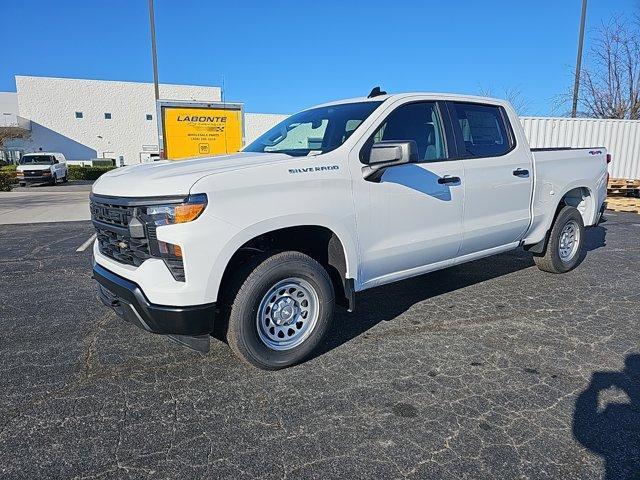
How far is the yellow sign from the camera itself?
14.2m

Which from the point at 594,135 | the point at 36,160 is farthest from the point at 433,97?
the point at 36,160

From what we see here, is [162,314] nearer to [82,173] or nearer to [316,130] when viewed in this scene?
[316,130]

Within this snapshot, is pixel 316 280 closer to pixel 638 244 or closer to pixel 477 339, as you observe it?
pixel 477 339

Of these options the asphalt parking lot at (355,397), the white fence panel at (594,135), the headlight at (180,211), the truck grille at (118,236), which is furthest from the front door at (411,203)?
the white fence panel at (594,135)

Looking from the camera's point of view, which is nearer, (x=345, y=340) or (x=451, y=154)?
(x=345, y=340)

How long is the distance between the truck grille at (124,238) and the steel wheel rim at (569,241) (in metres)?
4.91

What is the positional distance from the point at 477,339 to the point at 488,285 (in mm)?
1718

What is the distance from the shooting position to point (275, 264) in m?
3.08

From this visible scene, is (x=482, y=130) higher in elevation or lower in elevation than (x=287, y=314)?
higher

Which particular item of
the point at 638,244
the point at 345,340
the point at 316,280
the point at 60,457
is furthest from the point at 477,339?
the point at 638,244

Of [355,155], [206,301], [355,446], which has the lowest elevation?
[355,446]

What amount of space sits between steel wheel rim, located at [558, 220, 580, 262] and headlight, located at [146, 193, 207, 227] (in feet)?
15.5

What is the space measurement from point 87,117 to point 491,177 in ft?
161

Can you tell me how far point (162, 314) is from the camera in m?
2.76
